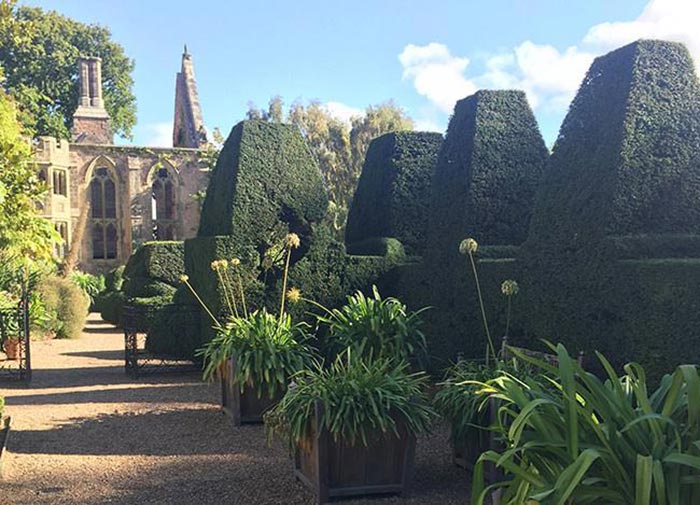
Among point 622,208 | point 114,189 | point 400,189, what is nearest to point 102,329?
point 400,189

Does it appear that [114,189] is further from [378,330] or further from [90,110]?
[378,330]

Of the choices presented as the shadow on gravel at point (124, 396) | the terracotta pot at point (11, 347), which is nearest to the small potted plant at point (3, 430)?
the shadow on gravel at point (124, 396)

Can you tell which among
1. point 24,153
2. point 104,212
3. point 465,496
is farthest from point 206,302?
point 104,212

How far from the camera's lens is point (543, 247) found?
271 inches

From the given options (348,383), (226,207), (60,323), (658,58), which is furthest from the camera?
(60,323)

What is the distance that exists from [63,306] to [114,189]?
65.3ft

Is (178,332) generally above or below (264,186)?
below

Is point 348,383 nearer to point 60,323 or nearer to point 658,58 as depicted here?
point 658,58

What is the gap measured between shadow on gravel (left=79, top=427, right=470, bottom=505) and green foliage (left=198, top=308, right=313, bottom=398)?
0.83 m

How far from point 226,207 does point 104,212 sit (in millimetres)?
28415

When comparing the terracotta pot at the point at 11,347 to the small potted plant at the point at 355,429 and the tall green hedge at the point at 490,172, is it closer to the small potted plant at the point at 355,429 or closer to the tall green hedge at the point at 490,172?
the tall green hedge at the point at 490,172

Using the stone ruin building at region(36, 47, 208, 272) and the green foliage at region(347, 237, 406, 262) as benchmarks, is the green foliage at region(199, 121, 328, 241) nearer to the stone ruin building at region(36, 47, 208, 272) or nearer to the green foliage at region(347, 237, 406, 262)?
the green foliage at region(347, 237, 406, 262)

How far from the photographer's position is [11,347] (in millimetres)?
12500

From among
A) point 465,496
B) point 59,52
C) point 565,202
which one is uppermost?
point 59,52
